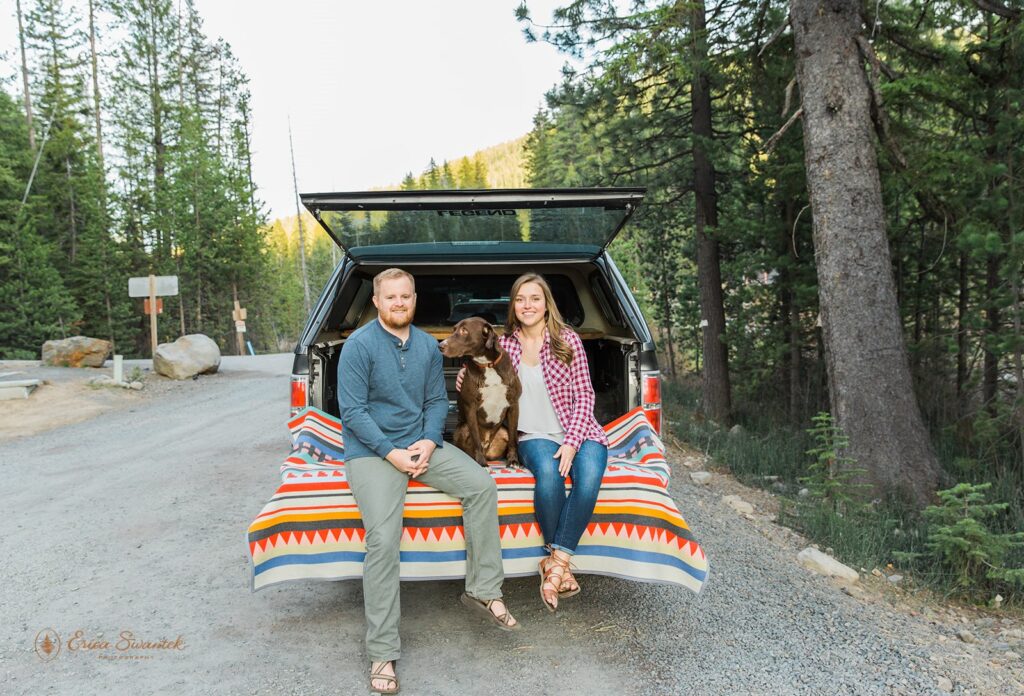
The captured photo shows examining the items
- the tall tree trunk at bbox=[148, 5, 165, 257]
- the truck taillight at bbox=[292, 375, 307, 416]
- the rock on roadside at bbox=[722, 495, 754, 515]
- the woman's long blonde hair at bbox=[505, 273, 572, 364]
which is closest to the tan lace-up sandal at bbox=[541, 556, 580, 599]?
the woman's long blonde hair at bbox=[505, 273, 572, 364]

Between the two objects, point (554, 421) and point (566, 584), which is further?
point (554, 421)

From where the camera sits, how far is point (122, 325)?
26297mm

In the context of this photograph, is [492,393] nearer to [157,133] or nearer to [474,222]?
[474,222]

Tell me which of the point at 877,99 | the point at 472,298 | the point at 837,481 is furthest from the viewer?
the point at 877,99

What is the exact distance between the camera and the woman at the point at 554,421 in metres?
2.83

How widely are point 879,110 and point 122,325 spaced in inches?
1121

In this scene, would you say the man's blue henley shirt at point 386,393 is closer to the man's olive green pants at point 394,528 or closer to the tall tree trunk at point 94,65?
the man's olive green pants at point 394,528

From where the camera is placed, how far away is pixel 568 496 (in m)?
2.89

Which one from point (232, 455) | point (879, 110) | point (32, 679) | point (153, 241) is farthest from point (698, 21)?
point (153, 241)

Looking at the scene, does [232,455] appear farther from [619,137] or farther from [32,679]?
[619,137]

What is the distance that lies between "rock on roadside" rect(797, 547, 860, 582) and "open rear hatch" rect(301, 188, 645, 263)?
7.68ft

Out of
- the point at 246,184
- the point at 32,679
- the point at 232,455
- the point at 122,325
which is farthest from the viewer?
the point at 246,184

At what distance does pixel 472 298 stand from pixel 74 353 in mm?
15107

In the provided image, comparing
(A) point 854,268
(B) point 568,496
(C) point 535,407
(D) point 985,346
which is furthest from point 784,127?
(B) point 568,496
